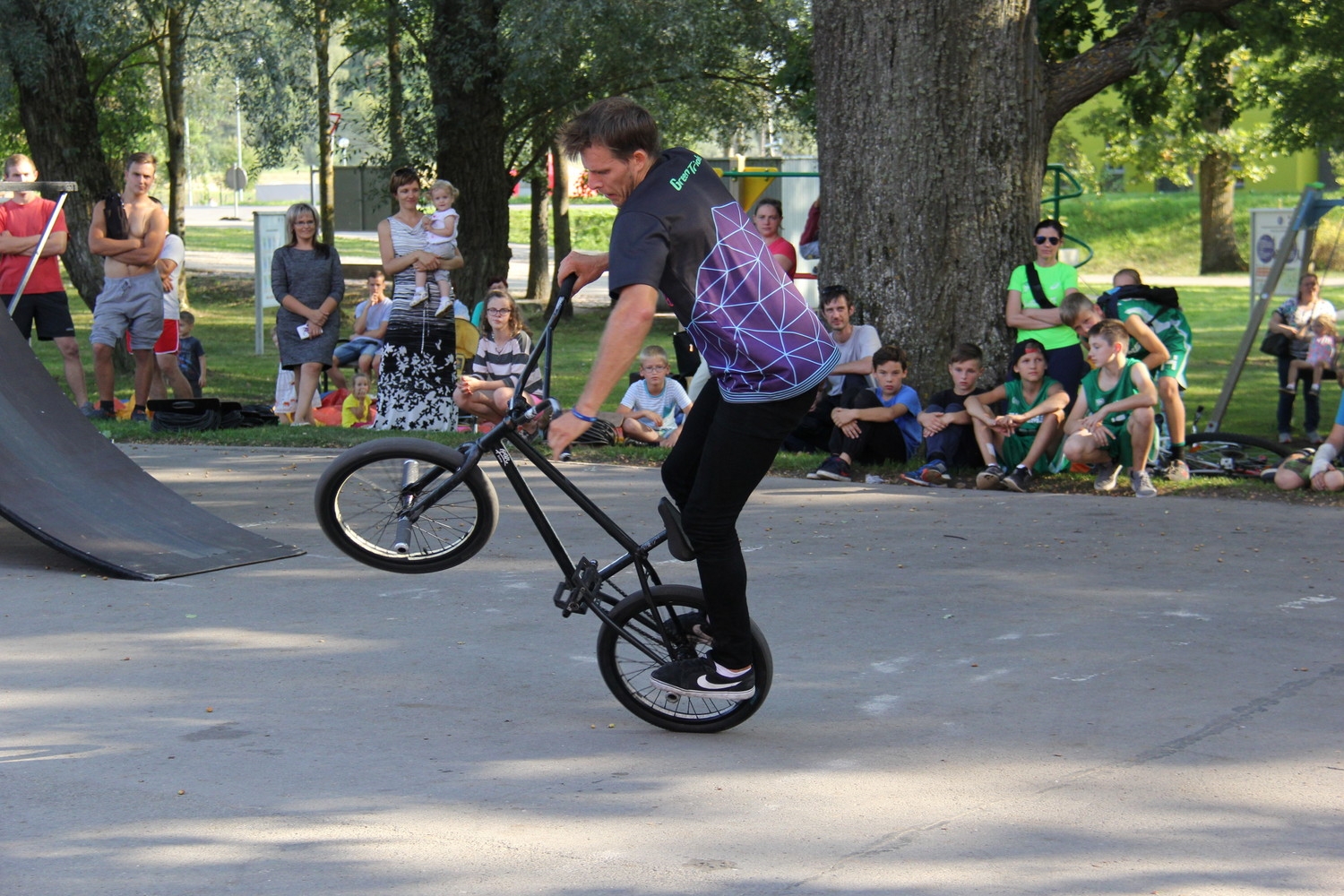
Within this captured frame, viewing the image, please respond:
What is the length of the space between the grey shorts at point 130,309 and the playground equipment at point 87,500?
372cm

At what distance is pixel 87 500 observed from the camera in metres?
7.34

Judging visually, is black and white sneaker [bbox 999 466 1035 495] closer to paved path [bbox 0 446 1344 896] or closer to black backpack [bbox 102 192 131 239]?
paved path [bbox 0 446 1344 896]

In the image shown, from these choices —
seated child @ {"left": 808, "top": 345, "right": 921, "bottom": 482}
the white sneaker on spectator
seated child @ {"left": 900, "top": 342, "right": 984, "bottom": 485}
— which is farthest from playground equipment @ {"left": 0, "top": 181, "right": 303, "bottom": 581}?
the white sneaker on spectator

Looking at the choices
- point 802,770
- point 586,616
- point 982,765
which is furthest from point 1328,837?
point 586,616

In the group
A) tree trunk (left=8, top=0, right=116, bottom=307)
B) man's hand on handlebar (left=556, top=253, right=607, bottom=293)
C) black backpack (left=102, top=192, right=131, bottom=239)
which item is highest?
tree trunk (left=8, top=0, right=116, bottom=307)

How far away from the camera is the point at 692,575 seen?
6.95 metres

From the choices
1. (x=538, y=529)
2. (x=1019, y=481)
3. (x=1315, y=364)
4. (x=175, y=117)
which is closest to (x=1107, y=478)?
(x=1019, y=481)

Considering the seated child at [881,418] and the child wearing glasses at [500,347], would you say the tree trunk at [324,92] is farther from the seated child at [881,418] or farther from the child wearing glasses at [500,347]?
the seated child at [881,418]

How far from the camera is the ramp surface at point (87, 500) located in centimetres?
686

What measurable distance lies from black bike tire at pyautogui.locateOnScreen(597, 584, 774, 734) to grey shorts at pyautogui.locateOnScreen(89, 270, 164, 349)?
8.01 m

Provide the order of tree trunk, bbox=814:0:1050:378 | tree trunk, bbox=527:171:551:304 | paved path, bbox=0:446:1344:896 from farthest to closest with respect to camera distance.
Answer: tree trunk, bbox=527:171:551:304 → tree trunk, bbox=814:0:1050:378 → paved path, bbox=0:446:1344:896

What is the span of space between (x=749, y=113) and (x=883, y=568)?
14646 mm

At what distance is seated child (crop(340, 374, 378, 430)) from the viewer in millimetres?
12094

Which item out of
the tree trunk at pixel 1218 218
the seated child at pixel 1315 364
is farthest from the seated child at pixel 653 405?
the tree trunk at pixel 1218 218
